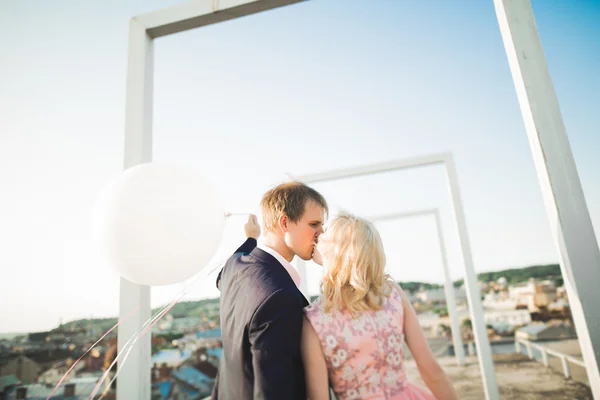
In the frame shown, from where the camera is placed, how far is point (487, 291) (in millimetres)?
21578

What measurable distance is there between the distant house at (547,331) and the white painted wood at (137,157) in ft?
70.0

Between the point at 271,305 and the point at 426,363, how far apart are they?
2.30 ft

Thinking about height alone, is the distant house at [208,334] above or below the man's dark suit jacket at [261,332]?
below

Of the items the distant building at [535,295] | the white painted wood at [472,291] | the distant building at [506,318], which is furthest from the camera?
the distant building at [535,295]

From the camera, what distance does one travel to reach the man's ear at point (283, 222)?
147 cm

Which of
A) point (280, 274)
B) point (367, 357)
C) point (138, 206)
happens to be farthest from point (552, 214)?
point (138, 206)

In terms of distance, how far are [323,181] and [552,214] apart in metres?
2.59

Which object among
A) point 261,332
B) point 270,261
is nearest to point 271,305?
point 261,332

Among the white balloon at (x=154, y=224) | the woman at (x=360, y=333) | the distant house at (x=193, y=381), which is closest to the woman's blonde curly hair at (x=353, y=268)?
the woman at (x=360, y=333)

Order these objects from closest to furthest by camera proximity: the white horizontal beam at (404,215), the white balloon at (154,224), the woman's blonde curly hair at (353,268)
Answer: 1. the woman's blonde curly hair at (353,268)
2. the white balloon at (154,224)
3. the white horizontal beam at (404,215)

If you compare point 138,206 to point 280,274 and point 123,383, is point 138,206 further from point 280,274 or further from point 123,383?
point 123,383

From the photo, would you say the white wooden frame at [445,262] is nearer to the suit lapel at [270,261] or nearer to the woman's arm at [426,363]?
the woman's arm at [426,363]

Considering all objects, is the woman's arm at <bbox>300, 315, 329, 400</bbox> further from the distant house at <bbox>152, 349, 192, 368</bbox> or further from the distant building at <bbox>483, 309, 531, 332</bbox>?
the distant building at <bbox>483, 309, 531, 332</bbox>

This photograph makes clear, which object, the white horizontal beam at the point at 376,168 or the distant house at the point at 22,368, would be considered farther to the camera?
the distant house at the point at 22,368
